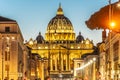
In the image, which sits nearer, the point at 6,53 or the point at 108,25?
the point at 108,25

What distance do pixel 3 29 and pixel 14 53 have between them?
4474 mm

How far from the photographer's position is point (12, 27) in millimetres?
92688

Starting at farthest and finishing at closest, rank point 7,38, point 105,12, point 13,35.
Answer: point 13,35 < point 7,38 < point 105,12

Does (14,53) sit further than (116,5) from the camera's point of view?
Yes

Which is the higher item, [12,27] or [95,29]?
[12,27]

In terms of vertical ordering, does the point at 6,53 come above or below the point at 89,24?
above

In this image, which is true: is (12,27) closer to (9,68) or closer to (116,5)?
(9,68)

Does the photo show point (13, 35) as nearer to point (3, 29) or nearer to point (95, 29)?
point (3, 29)

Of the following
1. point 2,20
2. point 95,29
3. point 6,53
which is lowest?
point 95,29

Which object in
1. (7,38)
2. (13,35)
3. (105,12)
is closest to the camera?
(105,12)

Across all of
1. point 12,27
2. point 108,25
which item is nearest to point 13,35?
point 12,27

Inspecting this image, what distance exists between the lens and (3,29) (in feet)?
302

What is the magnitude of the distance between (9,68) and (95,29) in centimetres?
7604

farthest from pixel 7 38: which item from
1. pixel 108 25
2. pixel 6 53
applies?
pixel 108 25
